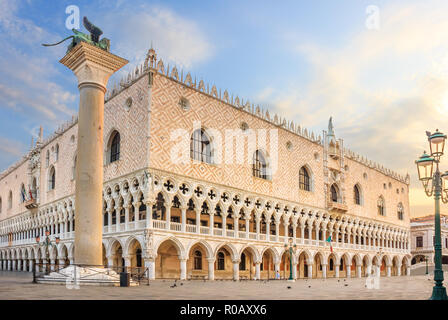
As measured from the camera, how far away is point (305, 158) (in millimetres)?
33469

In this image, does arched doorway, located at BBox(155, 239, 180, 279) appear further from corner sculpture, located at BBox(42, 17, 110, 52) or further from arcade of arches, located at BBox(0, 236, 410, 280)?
corner sculpture, located at BBox(42, 17, 110, 52)

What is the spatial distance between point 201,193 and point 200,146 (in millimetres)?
2752

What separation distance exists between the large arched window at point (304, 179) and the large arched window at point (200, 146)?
1013 cm

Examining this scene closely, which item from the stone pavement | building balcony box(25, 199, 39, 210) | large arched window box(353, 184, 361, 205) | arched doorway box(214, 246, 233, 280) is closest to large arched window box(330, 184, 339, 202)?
large arched window box(353, 184, 361, 205)

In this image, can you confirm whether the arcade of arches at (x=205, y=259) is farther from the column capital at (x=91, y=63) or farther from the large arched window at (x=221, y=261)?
the column capital at (x=91, y=63)

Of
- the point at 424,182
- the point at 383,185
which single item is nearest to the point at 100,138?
the point at 424,182

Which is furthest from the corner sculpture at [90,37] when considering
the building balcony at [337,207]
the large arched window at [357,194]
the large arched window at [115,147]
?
the large arched window at [357,194]

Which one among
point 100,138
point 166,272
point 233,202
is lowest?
point 166,272

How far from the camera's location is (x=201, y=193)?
24.4 metres

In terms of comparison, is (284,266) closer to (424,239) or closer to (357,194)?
(357,194)

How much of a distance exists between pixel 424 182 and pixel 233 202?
17.5 meters

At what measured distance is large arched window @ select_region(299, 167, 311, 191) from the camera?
33153mm

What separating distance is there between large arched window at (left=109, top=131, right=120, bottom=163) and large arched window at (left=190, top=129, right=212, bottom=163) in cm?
442
